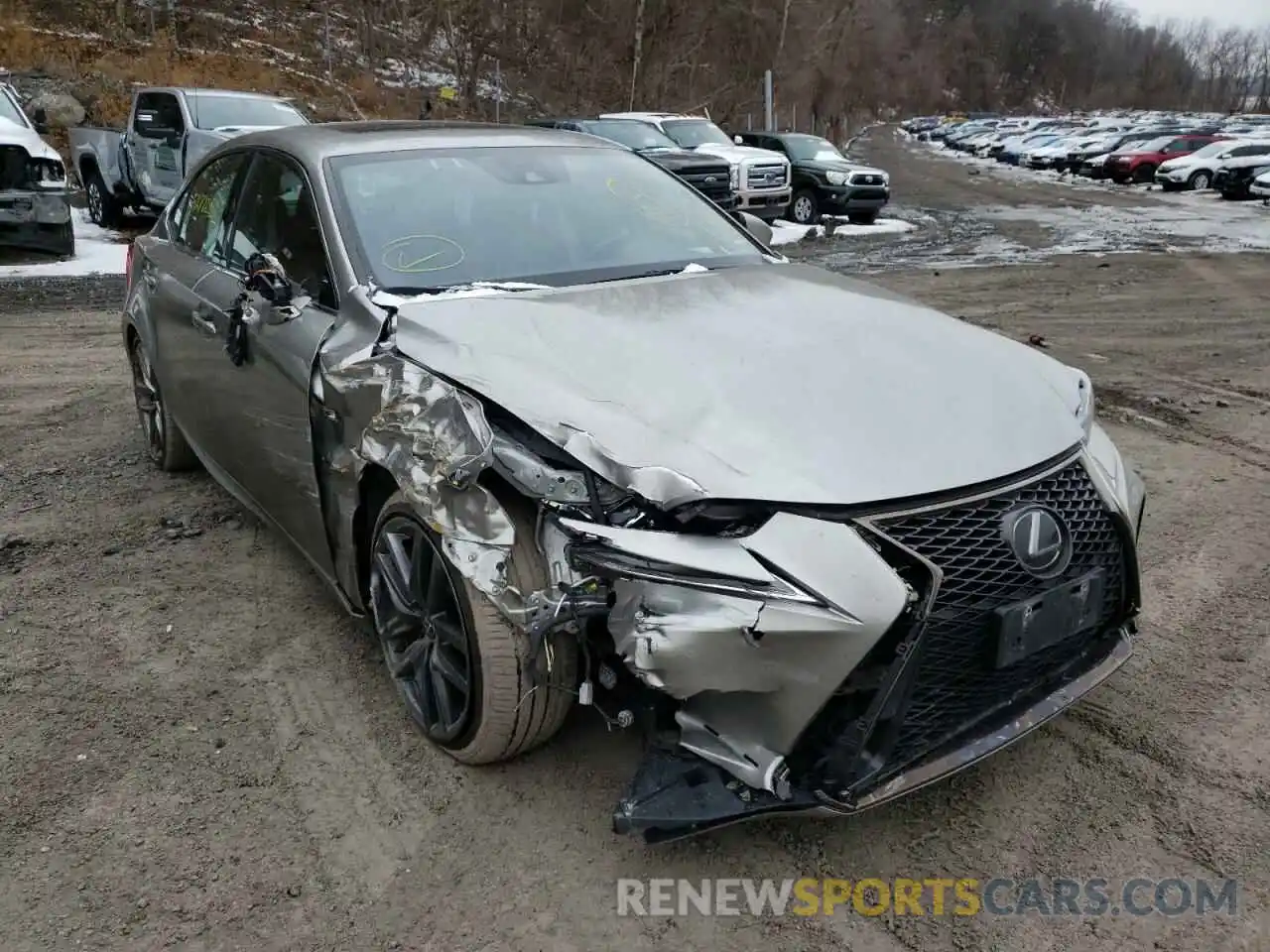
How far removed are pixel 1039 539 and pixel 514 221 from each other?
207cm

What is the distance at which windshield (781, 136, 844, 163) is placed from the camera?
744 inches

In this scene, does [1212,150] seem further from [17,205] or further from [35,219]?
[17,205]

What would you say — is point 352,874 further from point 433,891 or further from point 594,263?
point 594,263

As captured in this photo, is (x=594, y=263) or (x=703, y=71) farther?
(x=703, y=71)

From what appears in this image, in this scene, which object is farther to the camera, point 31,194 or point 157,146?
point 157,146

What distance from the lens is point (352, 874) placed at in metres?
2.44

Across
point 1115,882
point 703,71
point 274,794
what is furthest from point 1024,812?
point 703,71

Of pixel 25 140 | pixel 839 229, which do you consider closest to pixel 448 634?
pixel 25 140

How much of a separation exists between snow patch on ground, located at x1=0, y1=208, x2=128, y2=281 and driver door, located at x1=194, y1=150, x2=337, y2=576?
744cm

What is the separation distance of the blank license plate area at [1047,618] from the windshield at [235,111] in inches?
473

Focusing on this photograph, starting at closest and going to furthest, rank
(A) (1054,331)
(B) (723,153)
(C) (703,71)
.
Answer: (A) (1054,331) → (B) (723,153) → (C) (703,71)

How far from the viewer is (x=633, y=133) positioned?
16.4 m

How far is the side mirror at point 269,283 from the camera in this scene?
128 inches

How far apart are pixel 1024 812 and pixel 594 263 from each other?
2140mm
